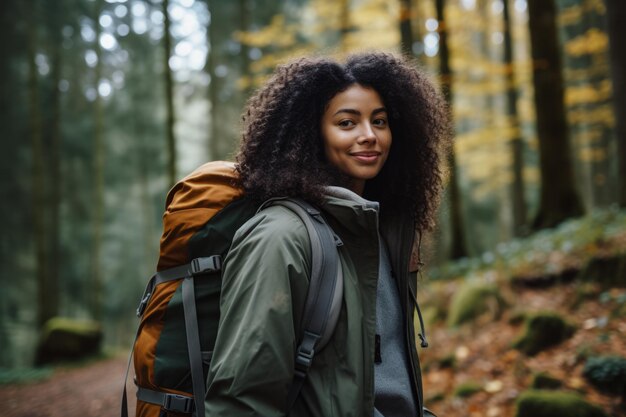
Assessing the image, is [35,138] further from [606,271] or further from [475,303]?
[606,271]

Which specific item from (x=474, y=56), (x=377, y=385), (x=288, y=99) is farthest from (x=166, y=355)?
(x=474, y=56)

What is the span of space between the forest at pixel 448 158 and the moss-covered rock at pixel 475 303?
2 centimetres

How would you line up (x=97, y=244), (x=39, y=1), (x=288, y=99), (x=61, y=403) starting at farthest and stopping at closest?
(x=97, y=244) < (x=39, y=1) < (x=61, y=403) < (x=288, y=99)

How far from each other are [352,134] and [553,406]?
3.15 meters

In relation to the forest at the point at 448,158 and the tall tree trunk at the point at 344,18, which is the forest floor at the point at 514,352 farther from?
the tall tree trunk at the point at 344,18

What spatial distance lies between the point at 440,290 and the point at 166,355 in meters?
7.41

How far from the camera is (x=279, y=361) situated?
159cm

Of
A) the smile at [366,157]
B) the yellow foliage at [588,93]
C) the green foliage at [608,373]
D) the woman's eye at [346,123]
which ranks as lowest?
the green foliage at [608,373]

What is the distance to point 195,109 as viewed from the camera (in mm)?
24281

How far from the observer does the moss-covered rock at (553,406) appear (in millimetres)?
3920

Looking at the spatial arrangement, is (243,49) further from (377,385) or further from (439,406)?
(377,385)

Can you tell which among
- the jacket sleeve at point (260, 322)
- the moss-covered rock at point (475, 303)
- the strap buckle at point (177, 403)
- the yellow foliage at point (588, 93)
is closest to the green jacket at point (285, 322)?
the jacket sleeve at point (260, 322)

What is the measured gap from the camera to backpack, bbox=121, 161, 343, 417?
1.87 meters

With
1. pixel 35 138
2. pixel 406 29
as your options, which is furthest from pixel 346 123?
pixel 35 138
